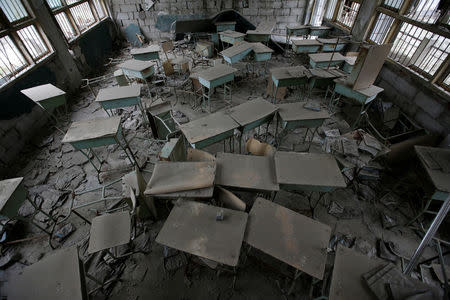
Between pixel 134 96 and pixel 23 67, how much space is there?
306cm

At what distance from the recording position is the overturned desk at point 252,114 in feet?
11.0

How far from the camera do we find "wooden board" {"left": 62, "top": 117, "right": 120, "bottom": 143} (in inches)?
126

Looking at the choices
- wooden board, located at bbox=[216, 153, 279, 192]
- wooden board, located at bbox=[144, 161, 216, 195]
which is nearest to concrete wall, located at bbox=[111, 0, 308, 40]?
wooden board, located at bbox=[216, 153, 279, 192]

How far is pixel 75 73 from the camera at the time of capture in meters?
6.35

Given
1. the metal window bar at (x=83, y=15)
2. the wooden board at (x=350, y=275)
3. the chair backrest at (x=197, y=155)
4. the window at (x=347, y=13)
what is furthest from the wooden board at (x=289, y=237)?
the metal window bar at (x=83, y=15)

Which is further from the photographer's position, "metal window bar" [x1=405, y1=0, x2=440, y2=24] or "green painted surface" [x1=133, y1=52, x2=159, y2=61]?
"green painted surface" [x1=133, y1=52, x2=159, y2=61]

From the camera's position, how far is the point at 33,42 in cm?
516

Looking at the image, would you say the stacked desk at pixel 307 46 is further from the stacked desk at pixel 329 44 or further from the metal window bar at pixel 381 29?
the metal window bar at pixel 381 29

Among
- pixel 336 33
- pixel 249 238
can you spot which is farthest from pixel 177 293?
pixel 336 33

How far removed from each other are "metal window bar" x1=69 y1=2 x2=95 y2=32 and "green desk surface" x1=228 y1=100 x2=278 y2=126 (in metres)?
7.18

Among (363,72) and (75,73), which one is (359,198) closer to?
(363,72)

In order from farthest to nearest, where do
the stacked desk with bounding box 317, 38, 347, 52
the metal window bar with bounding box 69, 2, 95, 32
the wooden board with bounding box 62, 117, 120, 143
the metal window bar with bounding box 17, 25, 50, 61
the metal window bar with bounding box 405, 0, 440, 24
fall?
the metal window bar with bounding box 69, 2, 95, 32, the stacked desk with bounding box 317, 38, 347, 52, the metal window bar with bounding box 17, 25, 50, 61, the metal window bar with bounding box 405, 0, 440, 24, the wooden board with bounding box 62, 117, 120, 143

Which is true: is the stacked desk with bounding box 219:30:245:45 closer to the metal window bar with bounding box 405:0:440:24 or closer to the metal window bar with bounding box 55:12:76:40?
the metal window bar with bounding box 405:0:440:24

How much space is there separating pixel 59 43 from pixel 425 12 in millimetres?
9021
